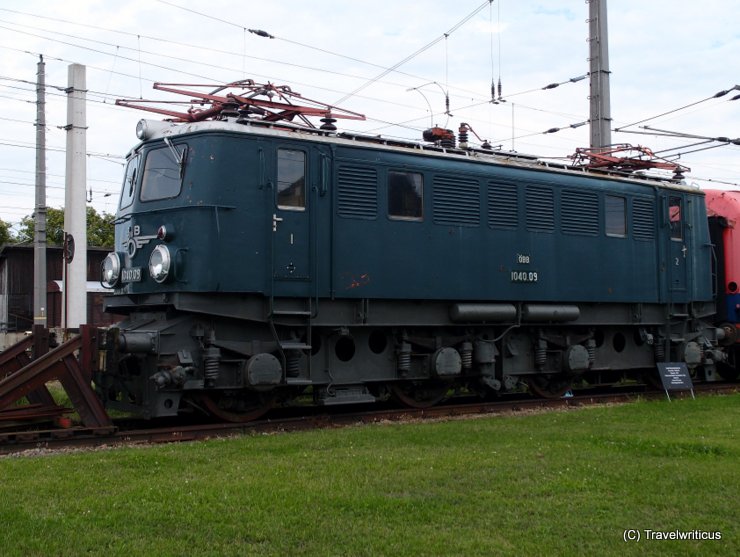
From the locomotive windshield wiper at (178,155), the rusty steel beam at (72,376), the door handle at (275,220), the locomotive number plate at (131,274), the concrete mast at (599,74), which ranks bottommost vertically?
the rusty steel beam at (72,376)

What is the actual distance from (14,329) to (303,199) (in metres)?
27.5

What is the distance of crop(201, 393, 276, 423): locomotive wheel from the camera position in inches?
471

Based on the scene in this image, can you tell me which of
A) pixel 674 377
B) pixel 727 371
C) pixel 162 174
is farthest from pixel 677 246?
pixel 162 174

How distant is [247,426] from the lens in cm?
1180

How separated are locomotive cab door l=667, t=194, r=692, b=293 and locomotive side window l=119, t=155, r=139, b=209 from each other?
10754mm

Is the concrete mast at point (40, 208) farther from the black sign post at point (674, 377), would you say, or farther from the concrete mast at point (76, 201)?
the black sign post at point (674, 377)

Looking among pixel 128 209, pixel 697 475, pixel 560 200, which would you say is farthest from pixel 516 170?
pixel 697 475

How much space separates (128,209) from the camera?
1284cm

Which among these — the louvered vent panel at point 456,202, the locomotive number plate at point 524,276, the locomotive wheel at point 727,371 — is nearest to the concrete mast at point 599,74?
the locomotive wheel at point 727,371

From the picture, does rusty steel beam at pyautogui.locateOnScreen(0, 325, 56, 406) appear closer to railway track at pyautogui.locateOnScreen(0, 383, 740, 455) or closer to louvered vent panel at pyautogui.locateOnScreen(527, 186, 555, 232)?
railway track at pyautogui.locateOnScreen(0, 383, 740, 455)

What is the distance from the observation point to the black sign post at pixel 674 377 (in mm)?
15742

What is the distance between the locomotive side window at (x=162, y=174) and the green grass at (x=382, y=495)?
385cm

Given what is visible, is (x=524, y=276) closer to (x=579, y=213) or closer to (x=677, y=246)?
(x=579, y=213)

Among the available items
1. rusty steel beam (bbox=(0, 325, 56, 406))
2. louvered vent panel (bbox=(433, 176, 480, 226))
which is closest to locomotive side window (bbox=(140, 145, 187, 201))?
rusty steel beam (bbox=(0, 325, 56, 406))
